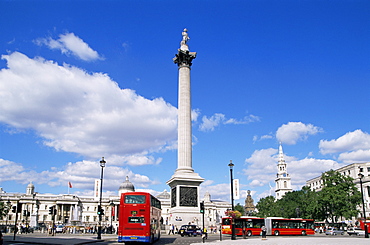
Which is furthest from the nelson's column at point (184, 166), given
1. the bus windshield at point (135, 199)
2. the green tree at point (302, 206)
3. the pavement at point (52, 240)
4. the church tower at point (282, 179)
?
the church tower at point (282, 179)

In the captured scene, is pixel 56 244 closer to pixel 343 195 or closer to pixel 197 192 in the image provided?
pixel 197 192

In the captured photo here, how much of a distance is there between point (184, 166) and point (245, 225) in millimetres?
13583

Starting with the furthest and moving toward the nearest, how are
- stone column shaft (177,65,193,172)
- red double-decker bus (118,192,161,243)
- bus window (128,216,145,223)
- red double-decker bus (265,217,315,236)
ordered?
stone column shaft (177,65,193,172), red double-decker bus (265,217,315,236), bus window (128,216,145,223), red double-decker bus (118,192,161,243)

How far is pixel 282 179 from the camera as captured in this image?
574 ft

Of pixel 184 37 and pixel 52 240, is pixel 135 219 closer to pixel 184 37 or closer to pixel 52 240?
pixel 52 240

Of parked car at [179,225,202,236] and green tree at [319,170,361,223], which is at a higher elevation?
green tree at [319,170,361,223]

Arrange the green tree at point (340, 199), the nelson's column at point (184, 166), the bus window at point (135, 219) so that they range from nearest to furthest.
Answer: the bus window at point (135, 219) → the nelson's column at point (184, 166) → the green tree at point (340, 199)

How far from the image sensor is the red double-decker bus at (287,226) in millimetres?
53938

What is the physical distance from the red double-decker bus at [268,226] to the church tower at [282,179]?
120m

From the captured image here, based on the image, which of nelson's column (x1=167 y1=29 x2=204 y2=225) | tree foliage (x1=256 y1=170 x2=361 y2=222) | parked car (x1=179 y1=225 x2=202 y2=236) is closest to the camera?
parked car (x1=179 y1=225 x2=202 y2=236)

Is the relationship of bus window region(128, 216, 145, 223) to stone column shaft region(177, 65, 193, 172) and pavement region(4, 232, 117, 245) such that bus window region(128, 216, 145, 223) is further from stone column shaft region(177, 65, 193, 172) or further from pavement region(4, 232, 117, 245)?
stone column shaft region(177, 65, 193, 172)

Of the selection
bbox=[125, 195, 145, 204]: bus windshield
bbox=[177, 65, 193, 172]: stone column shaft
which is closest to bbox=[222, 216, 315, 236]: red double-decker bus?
bbox=[177, 65, 193, 172]: stone column shaft

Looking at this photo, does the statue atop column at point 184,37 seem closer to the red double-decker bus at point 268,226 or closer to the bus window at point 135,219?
the red double-decker bus at point 268,226

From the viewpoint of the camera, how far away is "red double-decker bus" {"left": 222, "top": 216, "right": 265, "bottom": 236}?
170 ft
